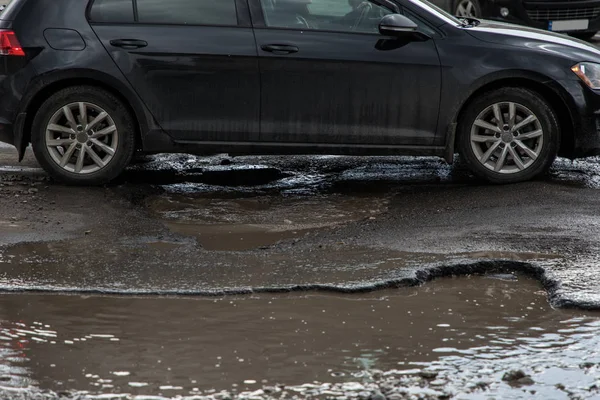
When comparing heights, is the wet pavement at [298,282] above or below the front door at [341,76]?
below

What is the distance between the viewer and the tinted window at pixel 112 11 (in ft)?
24.8

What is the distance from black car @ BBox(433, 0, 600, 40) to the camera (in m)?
15.2

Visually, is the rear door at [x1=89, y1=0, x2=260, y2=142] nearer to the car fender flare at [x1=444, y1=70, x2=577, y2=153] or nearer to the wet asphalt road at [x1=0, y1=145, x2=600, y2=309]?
the wet asphalt road at [x1=0, y1=145, x2=600, y2=309]

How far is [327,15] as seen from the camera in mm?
7566

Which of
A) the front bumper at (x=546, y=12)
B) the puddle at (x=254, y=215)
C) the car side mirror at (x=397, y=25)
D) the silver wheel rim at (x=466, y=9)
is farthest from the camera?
the silver wheel rim at (x=466, y=9)

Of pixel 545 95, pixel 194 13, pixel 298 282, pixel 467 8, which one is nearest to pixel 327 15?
pixel 194 13

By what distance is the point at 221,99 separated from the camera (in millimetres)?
7531

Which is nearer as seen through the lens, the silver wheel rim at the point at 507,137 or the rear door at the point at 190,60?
the rear door at the point at 190,60

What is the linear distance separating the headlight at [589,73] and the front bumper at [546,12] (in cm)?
781

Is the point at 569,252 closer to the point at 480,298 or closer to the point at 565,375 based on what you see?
the point at 480,298

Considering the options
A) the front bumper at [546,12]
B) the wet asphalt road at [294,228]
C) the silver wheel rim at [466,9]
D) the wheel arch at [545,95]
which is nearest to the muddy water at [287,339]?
the wet asphalt road at [294,228]

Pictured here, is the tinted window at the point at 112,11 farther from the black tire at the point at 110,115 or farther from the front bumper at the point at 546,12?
the front bumper at the point at 546,12

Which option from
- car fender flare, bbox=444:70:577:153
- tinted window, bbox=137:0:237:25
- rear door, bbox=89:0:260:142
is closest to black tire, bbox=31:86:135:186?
rear door, bbox=89:0:260:142

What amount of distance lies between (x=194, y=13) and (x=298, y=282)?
2919 millimetres
